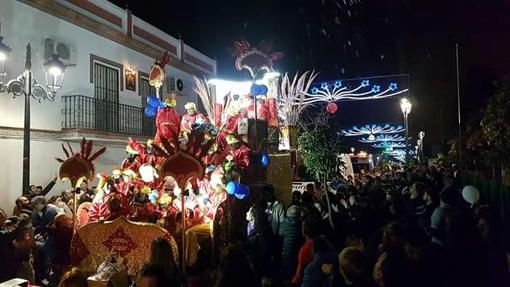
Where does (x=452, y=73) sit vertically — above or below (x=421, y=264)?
above

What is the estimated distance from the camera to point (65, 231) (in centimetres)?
726

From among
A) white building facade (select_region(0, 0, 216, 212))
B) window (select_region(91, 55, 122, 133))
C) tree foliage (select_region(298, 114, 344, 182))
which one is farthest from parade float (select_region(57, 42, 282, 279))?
window (select_region(91, 55, 122, 133))

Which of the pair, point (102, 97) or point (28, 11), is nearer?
point (28, 11)

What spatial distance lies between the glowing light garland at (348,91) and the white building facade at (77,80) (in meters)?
8.57

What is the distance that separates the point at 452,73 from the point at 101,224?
2784 centimetres

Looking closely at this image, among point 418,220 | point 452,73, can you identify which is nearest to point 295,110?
point 418,220

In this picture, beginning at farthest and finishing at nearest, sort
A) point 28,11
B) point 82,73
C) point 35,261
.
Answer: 1. point 82,73
2. point 28,11
3. point 35,261

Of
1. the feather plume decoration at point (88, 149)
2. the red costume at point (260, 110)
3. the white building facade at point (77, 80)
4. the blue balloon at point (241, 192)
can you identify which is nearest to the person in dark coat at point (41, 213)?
the feather plume decoration at point (88, 149)

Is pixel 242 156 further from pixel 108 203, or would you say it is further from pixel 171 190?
pixel 108 203

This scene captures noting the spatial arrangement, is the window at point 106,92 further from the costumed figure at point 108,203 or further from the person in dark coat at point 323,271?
the person in dark coat at point 323,271

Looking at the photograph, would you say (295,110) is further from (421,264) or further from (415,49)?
(415,49)

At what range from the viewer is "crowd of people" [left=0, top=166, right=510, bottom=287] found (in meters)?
4.09

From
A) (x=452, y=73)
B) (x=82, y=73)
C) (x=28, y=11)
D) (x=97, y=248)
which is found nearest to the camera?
(x=97, y=248)

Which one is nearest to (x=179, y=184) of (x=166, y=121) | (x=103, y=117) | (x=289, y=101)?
(x=166, y=121)
